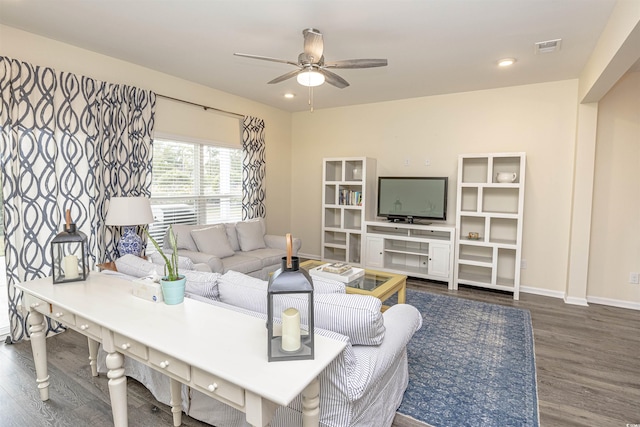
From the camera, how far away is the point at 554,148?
4.34 m

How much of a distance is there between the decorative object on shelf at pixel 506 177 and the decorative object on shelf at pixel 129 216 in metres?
4.20

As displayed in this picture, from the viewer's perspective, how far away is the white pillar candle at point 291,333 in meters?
→ 1.28

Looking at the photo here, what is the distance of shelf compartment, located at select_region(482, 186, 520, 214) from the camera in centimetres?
460

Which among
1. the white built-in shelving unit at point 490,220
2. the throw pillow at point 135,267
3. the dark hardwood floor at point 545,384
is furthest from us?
the white built-in shelving unit at point 490,220

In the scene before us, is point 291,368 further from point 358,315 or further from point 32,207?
point 32,207

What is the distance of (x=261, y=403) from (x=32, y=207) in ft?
10.3

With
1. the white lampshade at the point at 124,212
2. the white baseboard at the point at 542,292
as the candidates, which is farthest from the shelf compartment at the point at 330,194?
the white lampshade at the point at 124,212

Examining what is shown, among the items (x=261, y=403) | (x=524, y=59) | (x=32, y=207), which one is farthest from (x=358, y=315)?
(x=524, y=59)

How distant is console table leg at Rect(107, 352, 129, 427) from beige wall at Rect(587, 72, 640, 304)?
16.4 feet

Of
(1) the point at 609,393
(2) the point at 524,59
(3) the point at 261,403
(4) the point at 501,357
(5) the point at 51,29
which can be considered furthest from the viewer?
(2) the point at 524,59

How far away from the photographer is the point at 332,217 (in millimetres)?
6078

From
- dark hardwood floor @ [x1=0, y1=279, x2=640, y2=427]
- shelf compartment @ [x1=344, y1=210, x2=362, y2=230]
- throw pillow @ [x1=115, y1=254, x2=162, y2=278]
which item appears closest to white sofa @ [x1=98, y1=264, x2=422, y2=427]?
dark hardwood floor @ [x1=0, y1=279, x2=640, y2=427]

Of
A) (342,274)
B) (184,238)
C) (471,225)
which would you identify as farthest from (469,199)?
(184,238)

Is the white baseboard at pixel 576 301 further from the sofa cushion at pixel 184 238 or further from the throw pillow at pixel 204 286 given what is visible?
the sofa cushion at pixel 184 238
